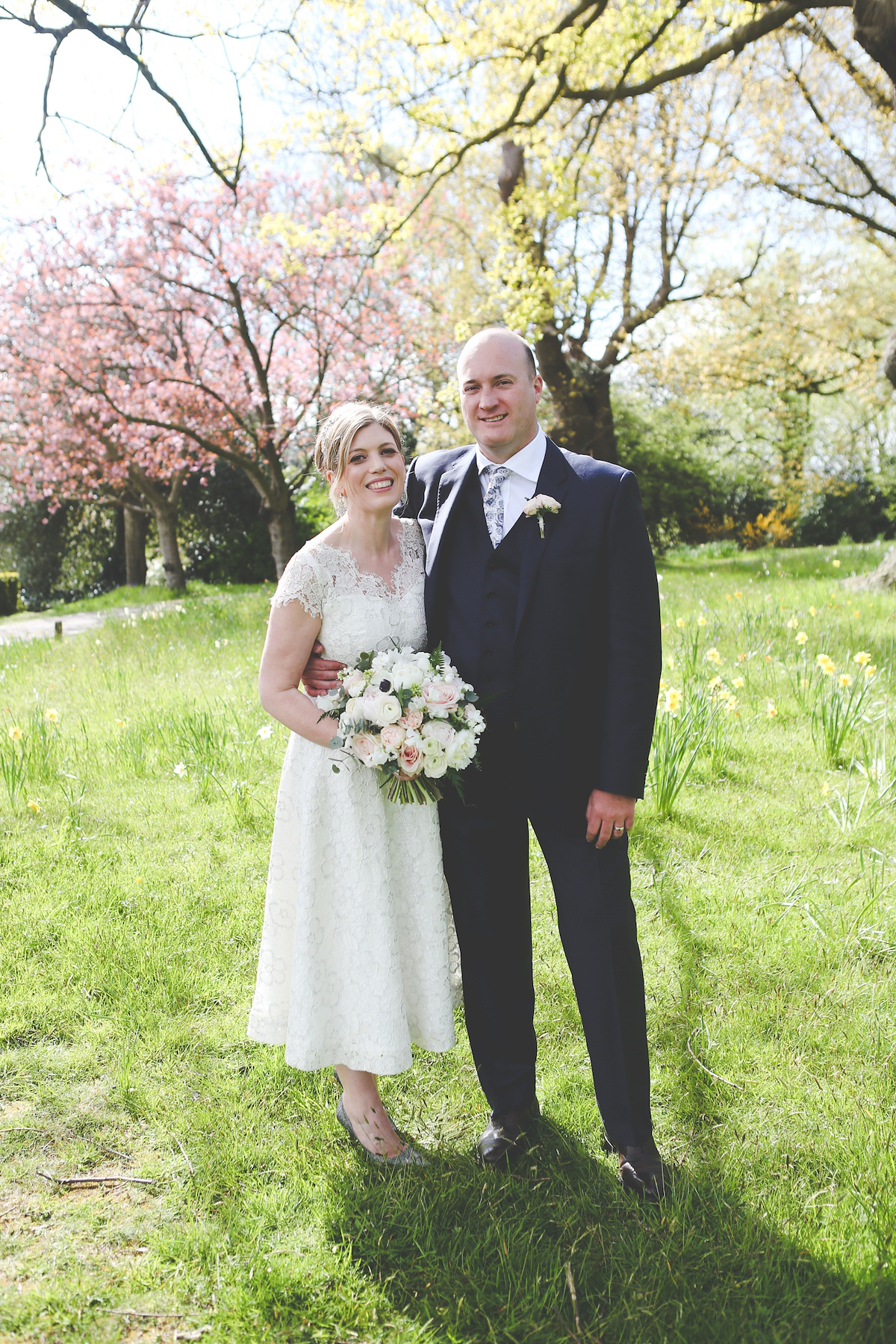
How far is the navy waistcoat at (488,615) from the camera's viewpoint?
241 centimetres

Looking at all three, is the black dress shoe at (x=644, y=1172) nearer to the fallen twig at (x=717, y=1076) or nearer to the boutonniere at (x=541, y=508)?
the fallen twig at (x=717, y=1076)

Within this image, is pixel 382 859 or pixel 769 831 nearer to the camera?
pixel 382 859

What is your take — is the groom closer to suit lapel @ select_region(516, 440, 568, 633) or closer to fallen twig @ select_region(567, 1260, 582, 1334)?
suit lapel @ select_region(516, 440, 568, 633)

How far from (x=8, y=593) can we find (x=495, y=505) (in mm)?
19390

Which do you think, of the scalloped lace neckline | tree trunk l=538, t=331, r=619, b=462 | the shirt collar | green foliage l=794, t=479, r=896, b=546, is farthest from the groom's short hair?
green foliage l=794, t=479, r=896, b=546

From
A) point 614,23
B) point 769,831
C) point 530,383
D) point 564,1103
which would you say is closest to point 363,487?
point 530,383

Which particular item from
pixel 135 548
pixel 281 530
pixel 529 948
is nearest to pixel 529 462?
pixel 529 948

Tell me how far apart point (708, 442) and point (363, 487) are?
23481 millimetres

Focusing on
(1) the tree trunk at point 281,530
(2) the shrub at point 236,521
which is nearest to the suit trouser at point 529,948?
(1) the tree trunk at point 281,530

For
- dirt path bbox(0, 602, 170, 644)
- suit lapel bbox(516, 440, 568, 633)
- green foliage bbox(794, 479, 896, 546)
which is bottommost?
dirt path bbox(0, 602, 170, 644)

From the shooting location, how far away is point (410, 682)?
224 cm

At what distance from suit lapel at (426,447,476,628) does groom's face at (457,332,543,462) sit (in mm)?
125

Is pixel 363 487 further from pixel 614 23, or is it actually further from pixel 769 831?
pixel 614 23

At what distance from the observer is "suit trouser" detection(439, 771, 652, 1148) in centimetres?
236
